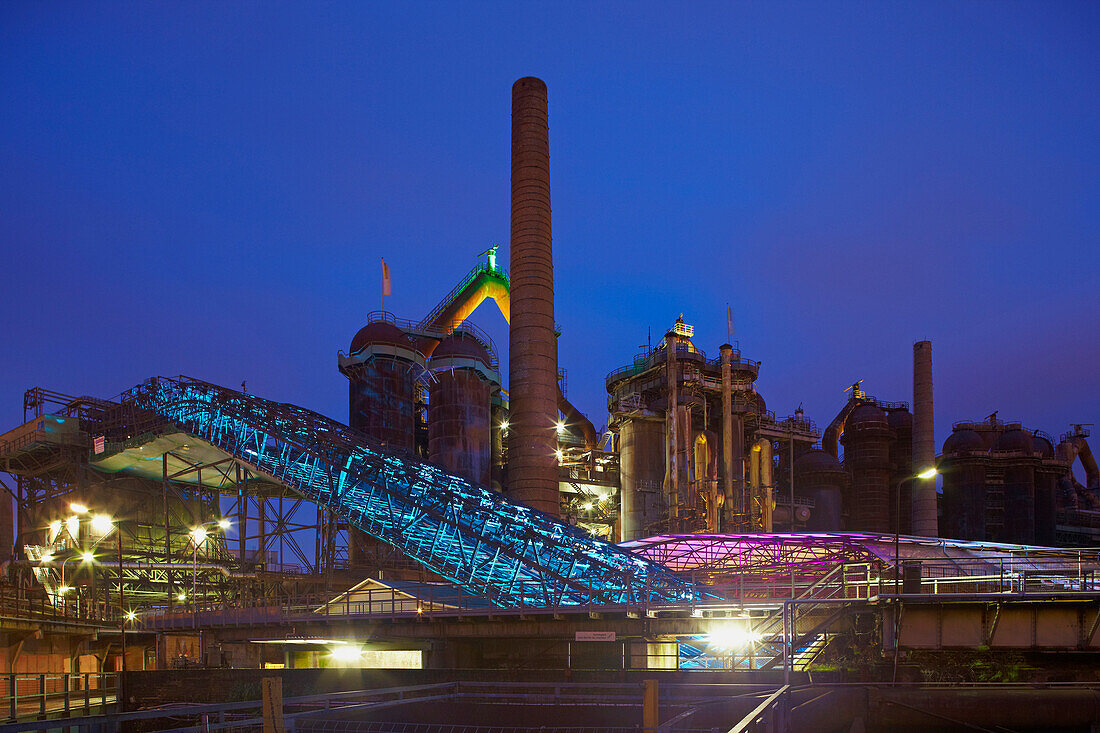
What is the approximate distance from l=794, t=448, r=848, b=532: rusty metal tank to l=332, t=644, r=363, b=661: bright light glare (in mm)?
59009

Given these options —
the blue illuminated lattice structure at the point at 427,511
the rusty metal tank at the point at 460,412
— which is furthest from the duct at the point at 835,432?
the blue illuminated lattice structure at the point at 427,511

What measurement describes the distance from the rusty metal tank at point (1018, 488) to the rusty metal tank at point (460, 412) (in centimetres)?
5572

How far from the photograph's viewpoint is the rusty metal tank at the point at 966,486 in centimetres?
8706

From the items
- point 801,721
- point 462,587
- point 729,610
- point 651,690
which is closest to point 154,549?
point 462,587

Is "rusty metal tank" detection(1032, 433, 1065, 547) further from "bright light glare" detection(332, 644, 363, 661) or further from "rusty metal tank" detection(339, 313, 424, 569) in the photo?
"bright light glare" detection(332, 644, 363, 661)

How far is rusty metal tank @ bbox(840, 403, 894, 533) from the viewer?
8912cm

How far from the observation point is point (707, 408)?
3039 inches

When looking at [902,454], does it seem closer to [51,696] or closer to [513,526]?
[513,526]

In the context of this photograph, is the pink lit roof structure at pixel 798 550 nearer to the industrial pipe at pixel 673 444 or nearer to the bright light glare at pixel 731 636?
the bright light glare at pixel 731 636

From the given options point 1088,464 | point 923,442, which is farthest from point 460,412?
point 1088,464

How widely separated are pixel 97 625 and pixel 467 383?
97.8ft

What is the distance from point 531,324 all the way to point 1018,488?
62736 mm

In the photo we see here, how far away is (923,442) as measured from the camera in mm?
73250

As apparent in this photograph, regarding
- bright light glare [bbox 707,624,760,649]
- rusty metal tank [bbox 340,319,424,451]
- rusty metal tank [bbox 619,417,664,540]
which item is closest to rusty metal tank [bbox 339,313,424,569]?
rusty metal tank [bbox 340,319,424,451]
